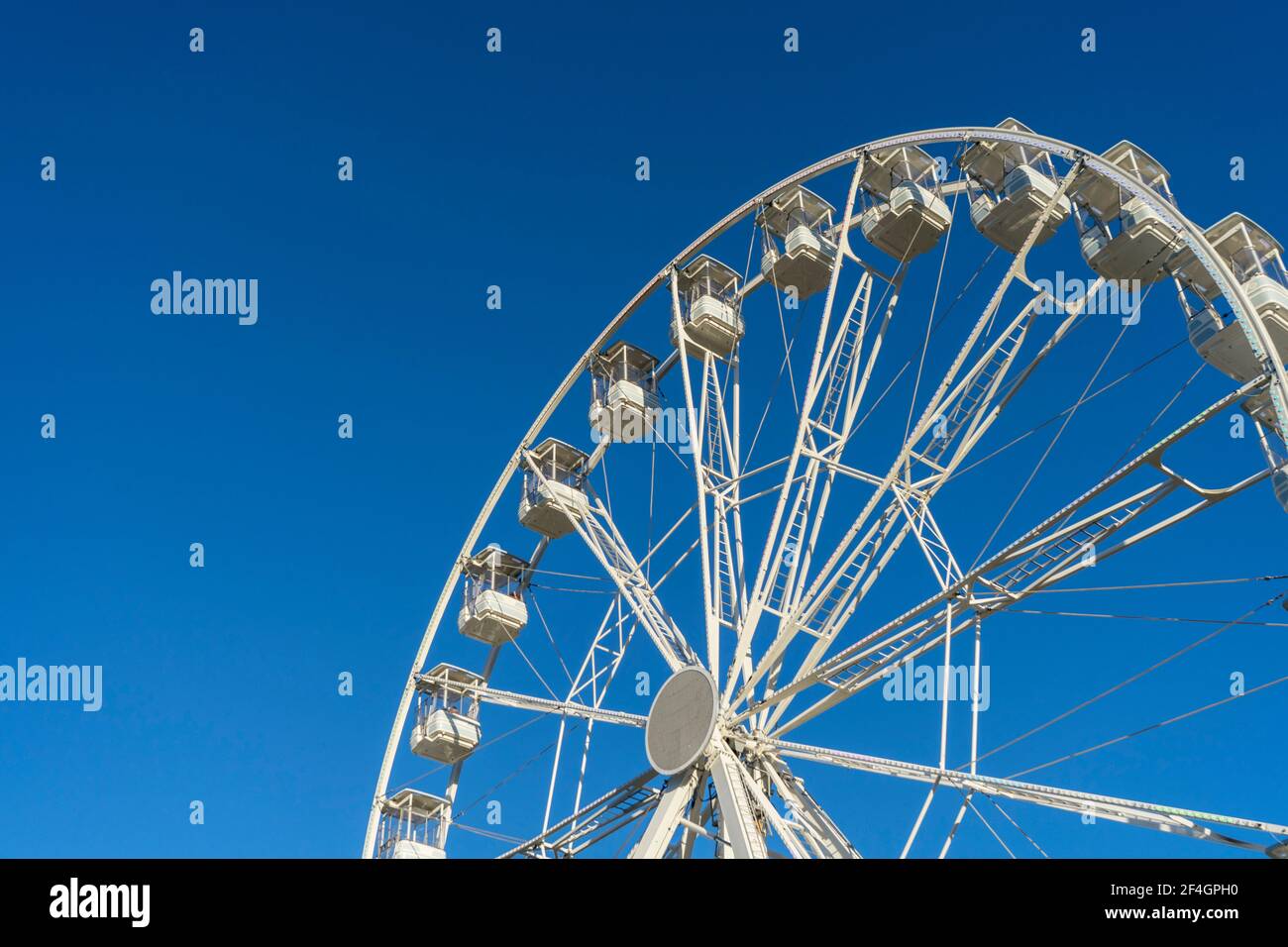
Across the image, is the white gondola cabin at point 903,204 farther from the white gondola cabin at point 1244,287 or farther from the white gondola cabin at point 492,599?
the white gondola cabin at point 492,599

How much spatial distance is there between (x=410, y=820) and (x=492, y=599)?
13.5 ft

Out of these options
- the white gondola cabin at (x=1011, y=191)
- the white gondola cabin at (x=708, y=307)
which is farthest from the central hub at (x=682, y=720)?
the white gondola cabin at (x=1011, y=191)

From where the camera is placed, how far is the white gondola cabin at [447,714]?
964 inches

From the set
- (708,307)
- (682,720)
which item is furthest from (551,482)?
(682,720)

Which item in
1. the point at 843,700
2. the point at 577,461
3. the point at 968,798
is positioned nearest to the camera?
the point at 968,798

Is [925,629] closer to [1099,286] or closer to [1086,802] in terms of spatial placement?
[1086,802]

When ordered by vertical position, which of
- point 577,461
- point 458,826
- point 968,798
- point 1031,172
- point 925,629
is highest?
point 1031,172

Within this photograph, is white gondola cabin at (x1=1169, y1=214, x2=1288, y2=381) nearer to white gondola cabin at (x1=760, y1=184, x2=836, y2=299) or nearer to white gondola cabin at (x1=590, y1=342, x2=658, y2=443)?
white gondola cabin at (x1=760, y1=184, x2=836, y2=299)

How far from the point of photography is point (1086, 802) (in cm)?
1372

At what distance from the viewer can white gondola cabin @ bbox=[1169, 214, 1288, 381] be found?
1497 cm

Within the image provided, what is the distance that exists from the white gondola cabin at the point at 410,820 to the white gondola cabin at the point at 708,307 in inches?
360

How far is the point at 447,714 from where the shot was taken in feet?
80.5
